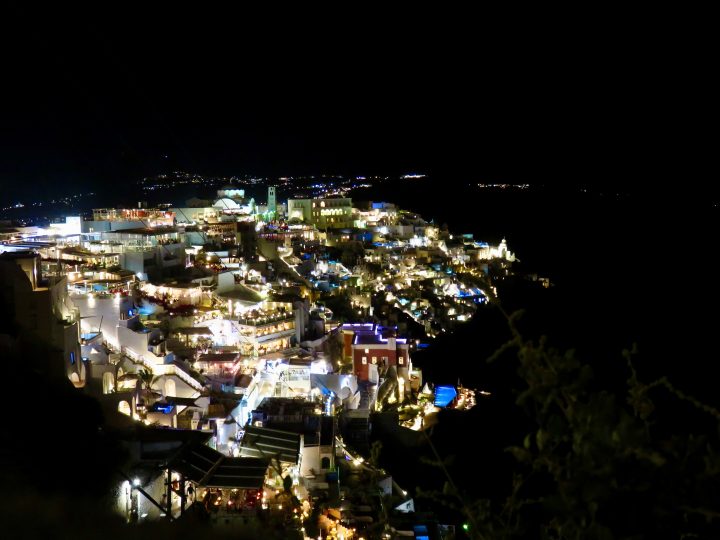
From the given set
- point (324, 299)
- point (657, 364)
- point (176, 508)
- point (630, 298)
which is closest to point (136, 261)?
point (324, 299)

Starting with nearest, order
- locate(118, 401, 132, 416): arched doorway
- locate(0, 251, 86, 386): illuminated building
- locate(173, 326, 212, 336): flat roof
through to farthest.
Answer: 1. locate(0, 251, 86, 386): illuminated building
2. locate(118, 401, 132, 416): arched doorway
3. locate(173, 326, 212, 336): flat roof

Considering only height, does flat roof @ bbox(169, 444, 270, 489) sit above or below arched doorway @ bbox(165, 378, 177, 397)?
above

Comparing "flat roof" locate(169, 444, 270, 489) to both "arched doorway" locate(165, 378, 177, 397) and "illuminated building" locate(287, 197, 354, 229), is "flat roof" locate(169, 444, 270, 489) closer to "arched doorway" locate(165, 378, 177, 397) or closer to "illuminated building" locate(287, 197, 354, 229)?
"arched doorway" locate(165, 378, 177, 397)

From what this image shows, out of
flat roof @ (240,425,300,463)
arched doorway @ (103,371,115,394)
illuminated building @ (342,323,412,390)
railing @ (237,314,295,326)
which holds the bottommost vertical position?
illuminated building @ (342,323,412,390)

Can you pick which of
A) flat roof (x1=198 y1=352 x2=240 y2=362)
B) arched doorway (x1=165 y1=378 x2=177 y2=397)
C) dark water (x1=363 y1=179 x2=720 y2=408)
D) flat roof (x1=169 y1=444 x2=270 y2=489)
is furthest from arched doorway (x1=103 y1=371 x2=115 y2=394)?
dark water (x1=363 y1=179 x2=720 y2=408)

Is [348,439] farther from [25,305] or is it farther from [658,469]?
[658,469]

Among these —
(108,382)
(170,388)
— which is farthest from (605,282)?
(108,382)

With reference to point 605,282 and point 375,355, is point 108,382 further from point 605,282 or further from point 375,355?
point 605,282

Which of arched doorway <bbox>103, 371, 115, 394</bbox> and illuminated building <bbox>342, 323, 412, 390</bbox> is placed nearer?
arched doorway <bbox>103, 371, 115, 394</bbox>
